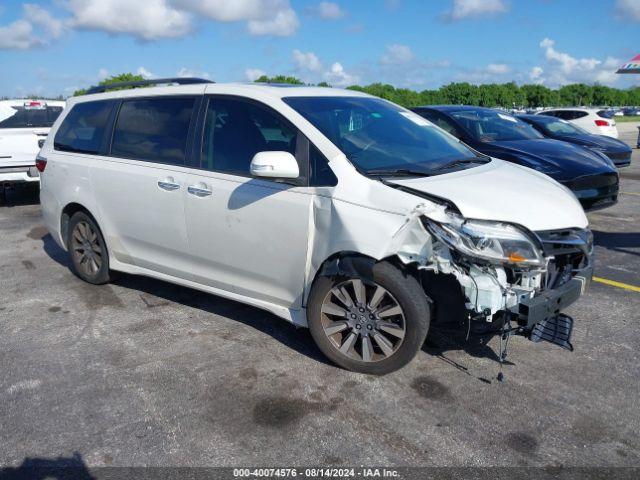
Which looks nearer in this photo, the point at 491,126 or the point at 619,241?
the point at 619,241

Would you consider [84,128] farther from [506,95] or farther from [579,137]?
[506,95]

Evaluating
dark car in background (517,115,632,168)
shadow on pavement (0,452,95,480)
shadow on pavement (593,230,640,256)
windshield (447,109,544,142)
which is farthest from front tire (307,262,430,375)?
dark car in background (517,115,632,168)

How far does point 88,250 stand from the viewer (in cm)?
547

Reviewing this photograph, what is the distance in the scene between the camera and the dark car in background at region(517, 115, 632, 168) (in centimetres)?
1102

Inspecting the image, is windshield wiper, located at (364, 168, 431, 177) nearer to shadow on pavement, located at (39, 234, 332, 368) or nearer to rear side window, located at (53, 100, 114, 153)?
shadow on pavement, located at (39, 234, 332, 368)

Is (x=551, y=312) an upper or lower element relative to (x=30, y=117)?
lower

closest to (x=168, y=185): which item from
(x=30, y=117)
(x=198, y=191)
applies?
(x=198, y=191)

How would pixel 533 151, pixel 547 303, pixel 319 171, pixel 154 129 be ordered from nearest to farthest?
1. pixel 547 303
2. pixel 319 171
3. pixel 154 129
4. pixel 533 151

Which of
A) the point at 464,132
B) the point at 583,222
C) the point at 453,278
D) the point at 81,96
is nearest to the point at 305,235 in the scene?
the point at 453,278

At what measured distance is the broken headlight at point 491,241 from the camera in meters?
3.24

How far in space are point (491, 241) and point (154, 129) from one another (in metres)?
2.85

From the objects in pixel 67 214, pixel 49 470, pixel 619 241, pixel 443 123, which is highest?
pixel 443 123

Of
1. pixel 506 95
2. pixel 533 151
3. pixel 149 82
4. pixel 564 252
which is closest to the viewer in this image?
pixel 564 252

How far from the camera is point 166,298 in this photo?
520cm
